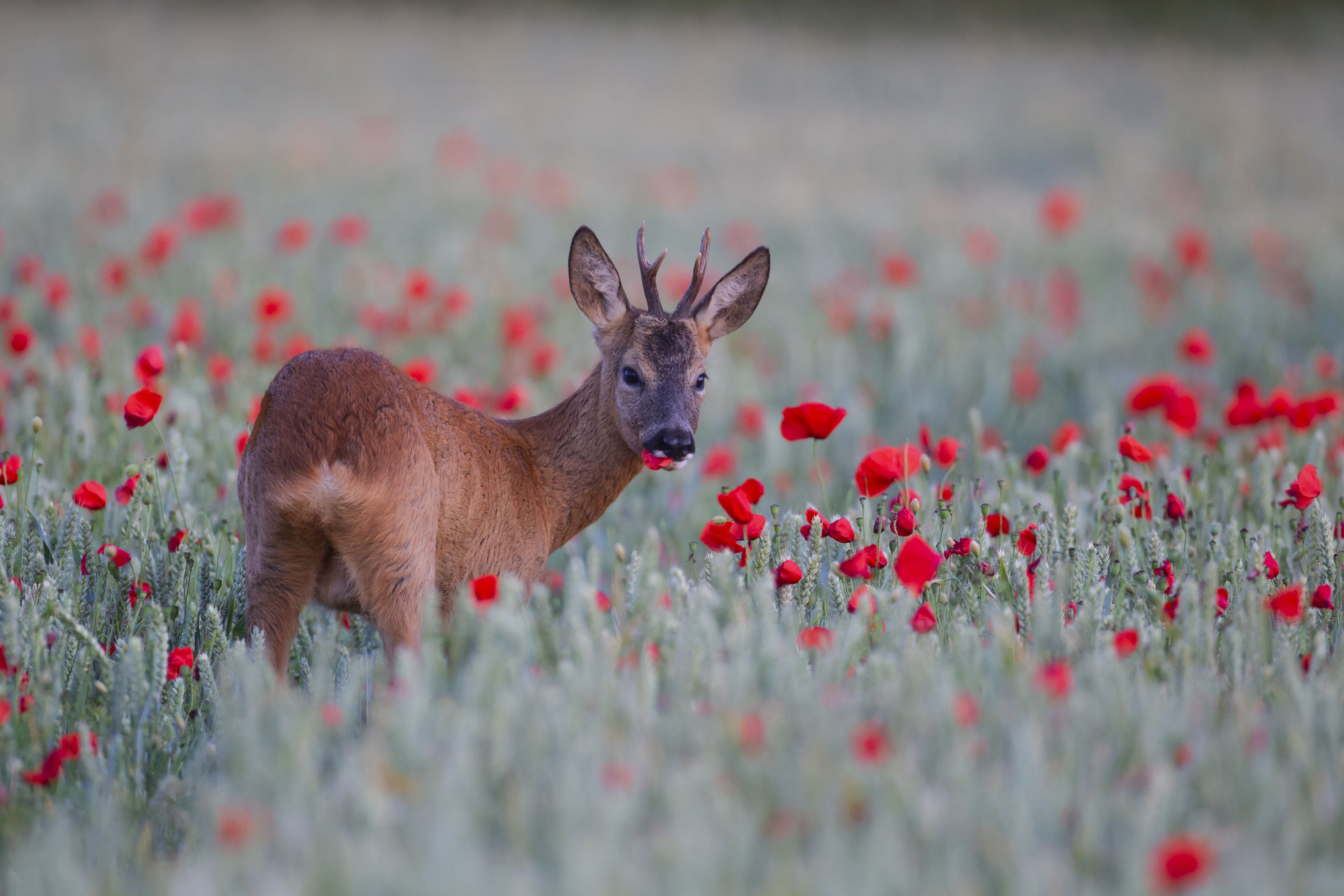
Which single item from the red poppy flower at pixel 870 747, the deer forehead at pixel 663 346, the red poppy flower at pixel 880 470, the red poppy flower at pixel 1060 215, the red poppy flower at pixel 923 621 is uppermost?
the red poppy flower at pixel 1060 215

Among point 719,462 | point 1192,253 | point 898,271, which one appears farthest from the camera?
point 1192,253

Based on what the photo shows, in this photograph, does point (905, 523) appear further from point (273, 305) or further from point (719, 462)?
point (273, 305)

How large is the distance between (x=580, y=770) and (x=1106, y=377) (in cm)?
571

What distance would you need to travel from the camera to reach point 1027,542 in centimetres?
372

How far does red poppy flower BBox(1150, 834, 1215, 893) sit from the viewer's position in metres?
1.83

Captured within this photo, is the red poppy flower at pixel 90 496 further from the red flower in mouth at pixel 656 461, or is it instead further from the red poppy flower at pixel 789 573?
the red poppy flower at pixel 789 573

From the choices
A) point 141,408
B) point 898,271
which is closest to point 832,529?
point 141,408

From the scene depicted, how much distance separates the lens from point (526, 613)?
3066mm

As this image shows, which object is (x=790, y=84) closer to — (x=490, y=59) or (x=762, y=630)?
(x=490, y=59)

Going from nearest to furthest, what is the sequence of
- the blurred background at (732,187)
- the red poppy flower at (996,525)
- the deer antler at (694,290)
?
the red poppy flower at (996,525) → the deer antler at (694,290) → the blurred background at (732,187)

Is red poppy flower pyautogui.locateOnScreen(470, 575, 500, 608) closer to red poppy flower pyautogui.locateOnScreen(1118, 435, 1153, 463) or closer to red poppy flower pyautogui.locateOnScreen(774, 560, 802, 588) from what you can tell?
red poppy flower pyautogui.locateOnScreen(774, 560, 802, 588)

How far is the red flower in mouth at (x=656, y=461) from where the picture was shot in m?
3.64

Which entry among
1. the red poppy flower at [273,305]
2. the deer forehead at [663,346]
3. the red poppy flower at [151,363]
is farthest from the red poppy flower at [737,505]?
the red poppy flower at [273,305]

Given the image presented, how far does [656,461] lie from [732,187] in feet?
30.7
